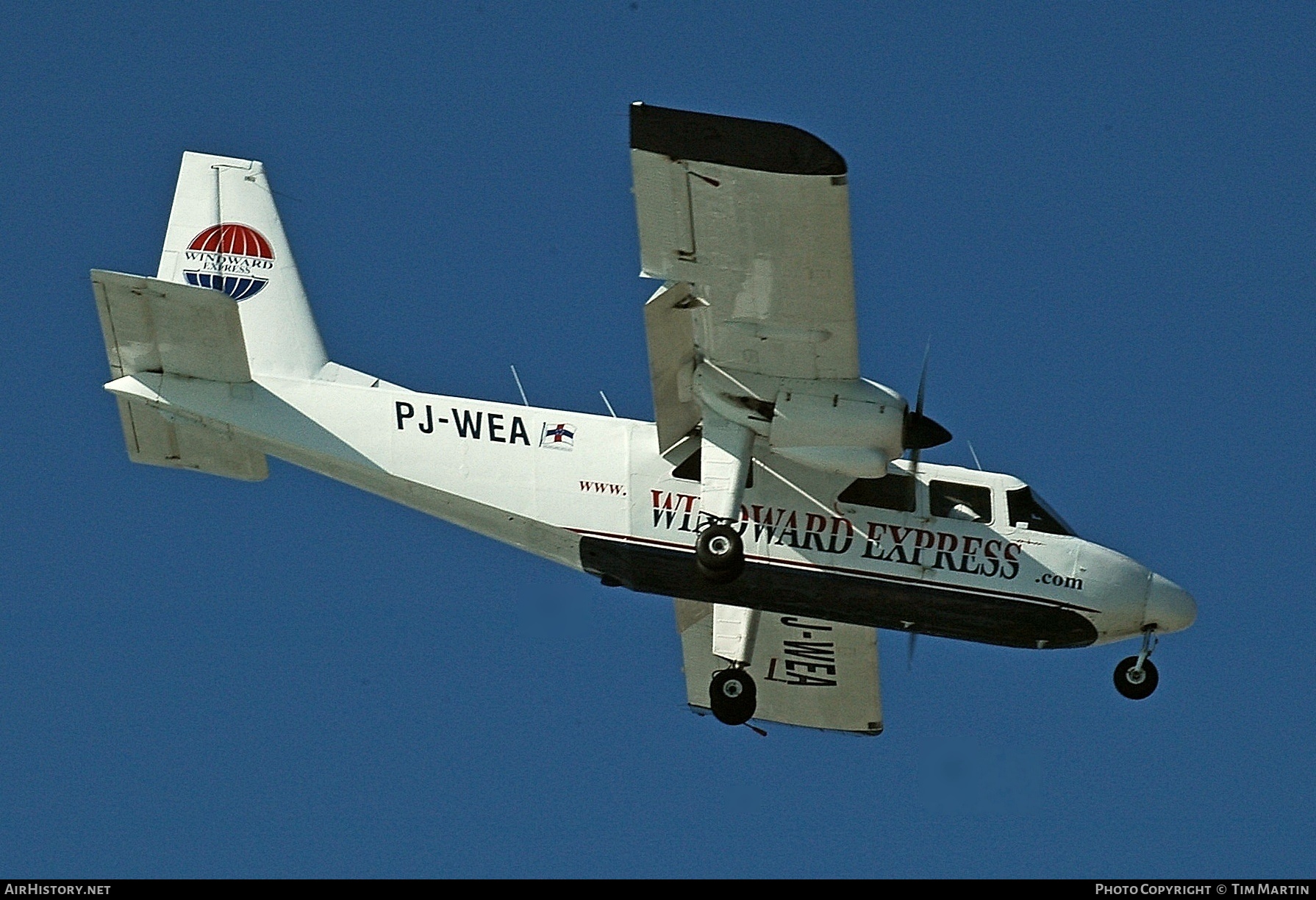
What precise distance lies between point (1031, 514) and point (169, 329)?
9.29m

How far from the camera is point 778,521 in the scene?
20.2m

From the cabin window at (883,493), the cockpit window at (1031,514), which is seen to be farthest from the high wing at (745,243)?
the cockpit window at (1031,514)

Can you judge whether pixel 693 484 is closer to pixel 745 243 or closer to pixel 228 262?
pixel 745 243

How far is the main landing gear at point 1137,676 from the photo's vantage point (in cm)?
2047

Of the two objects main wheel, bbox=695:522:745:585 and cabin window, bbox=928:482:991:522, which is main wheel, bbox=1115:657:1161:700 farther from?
main wheel, bbox=695:522:745:585

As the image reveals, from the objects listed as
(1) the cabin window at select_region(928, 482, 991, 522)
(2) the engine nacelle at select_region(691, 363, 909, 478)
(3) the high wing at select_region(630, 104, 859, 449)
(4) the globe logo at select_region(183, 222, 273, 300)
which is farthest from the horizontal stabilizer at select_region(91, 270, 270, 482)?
(1) the cabin window at select_region(928, 482, 991, 522)

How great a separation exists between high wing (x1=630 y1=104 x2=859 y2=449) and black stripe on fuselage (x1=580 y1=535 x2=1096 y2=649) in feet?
7.25

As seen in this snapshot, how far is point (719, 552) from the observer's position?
18.9 metres

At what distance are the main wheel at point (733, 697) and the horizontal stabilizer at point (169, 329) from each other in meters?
6.01

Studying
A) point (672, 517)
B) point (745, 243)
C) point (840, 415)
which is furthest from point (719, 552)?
point (745, 243)

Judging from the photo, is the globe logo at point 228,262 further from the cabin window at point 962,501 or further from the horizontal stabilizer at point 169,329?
the cabin window at point 962,501

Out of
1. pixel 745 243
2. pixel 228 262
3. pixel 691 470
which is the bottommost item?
pixel 691 470

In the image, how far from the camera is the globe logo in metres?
21.8
